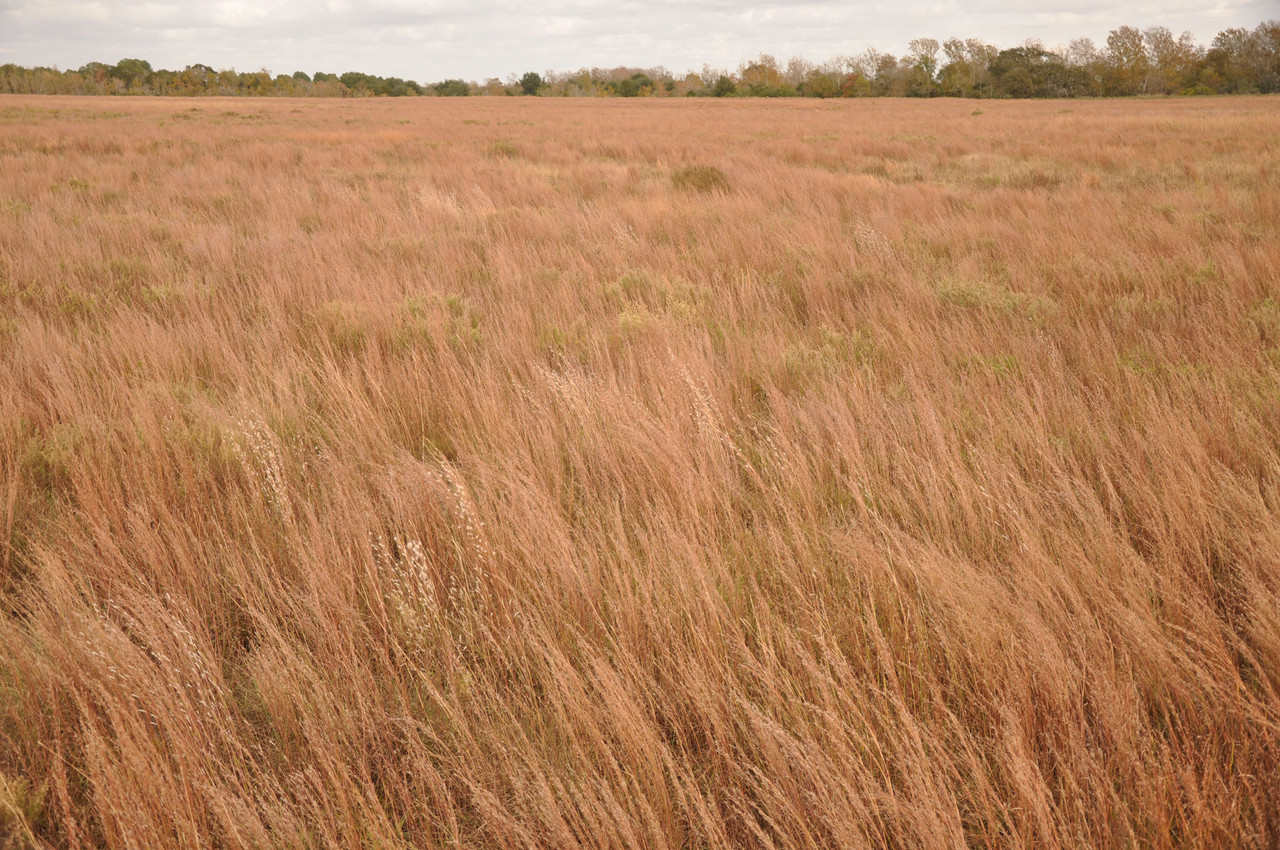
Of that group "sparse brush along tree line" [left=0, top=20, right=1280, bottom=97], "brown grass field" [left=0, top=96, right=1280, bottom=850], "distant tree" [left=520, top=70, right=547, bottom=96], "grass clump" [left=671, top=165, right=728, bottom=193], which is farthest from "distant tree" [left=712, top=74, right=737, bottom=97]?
"brown grass field" [left=0, top=96, right=1280, bottom=850]

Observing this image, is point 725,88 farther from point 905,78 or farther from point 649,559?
point 649,559

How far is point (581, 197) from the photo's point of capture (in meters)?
11.0

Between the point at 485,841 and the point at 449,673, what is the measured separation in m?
0.49

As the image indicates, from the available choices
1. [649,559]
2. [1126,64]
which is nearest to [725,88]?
[1126,64]

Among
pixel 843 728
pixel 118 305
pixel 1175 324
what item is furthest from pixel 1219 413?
pixel 118 305

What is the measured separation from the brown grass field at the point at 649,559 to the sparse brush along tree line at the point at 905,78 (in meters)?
79.1


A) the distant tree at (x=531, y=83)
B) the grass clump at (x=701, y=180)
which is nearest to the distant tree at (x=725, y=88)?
the distant tree at (x=531, y=83)

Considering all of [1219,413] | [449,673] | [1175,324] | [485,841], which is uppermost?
[1175,324]

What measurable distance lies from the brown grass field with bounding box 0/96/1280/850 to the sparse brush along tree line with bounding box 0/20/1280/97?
79.1 metres

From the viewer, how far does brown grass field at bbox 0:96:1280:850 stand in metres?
1.61

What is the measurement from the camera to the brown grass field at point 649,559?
161 cm

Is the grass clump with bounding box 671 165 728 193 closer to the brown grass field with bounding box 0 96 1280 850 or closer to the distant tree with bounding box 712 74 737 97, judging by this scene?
the brown grass field with bounding box 0 96 1280 850

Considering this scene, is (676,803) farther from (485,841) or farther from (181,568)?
(181,568)

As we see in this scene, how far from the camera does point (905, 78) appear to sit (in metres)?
77.5
